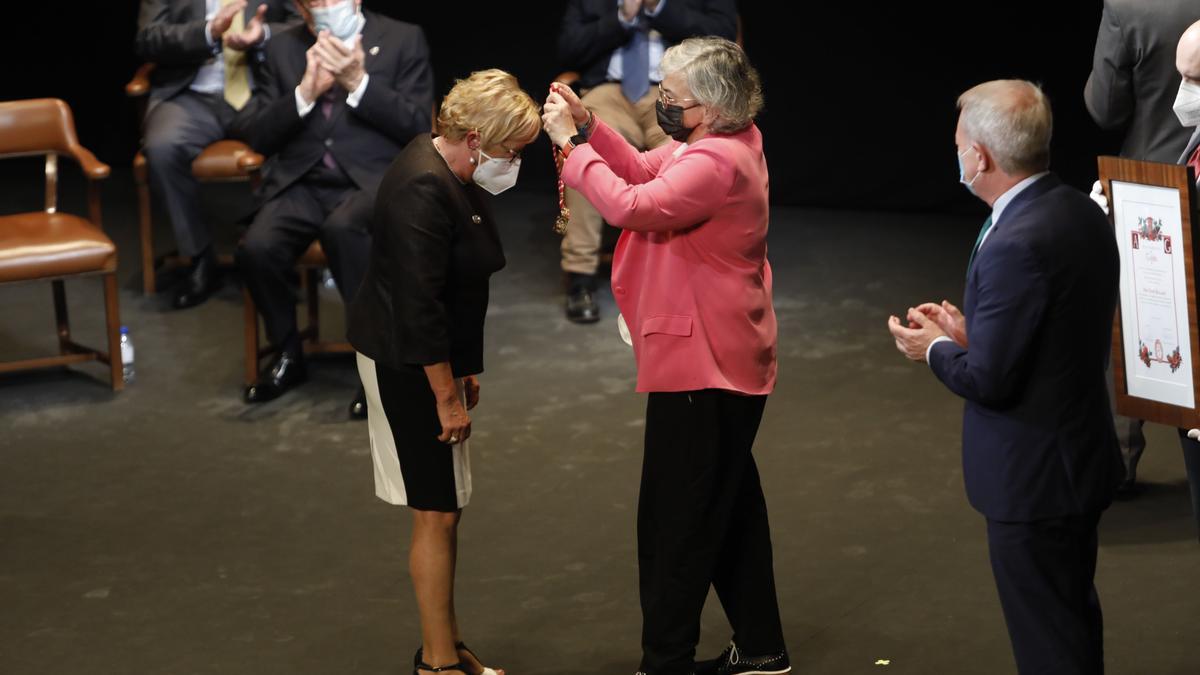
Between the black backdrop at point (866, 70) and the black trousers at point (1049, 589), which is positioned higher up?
the black trousers at point (1049, 589)

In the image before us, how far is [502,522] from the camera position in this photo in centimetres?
402

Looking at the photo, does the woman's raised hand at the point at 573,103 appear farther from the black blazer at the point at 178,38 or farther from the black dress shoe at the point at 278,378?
the black blazer at the point at 178,38

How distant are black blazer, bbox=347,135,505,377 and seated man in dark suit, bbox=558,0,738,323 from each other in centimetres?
271

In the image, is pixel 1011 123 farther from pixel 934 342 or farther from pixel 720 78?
pixel 720 78

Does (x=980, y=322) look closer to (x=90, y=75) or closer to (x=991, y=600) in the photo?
(x=991, y=600)

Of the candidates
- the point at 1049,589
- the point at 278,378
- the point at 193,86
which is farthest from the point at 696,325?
the point at 193,86

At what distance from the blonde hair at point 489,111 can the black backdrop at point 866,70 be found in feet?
13.7

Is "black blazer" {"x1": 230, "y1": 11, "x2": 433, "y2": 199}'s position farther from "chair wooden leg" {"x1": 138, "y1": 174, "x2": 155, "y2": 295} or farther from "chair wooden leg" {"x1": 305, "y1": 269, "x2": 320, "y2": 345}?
"chair wooden leg" {"x1": 138, "y1": 174, "x2": 155, "y2": 295}

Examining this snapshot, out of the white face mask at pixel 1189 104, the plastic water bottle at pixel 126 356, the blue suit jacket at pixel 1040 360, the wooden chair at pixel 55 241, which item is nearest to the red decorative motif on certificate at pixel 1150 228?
the blue suit jacket at pixel 1040 360

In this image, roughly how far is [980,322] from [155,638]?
1979mm

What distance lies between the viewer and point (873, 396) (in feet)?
16.1

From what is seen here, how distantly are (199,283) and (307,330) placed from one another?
847mm

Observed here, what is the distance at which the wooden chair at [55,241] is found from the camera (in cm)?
493

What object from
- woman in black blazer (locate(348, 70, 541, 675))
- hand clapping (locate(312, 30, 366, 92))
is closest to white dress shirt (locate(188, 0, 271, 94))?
hand clapping (locate(312, 30, 366, 92))
